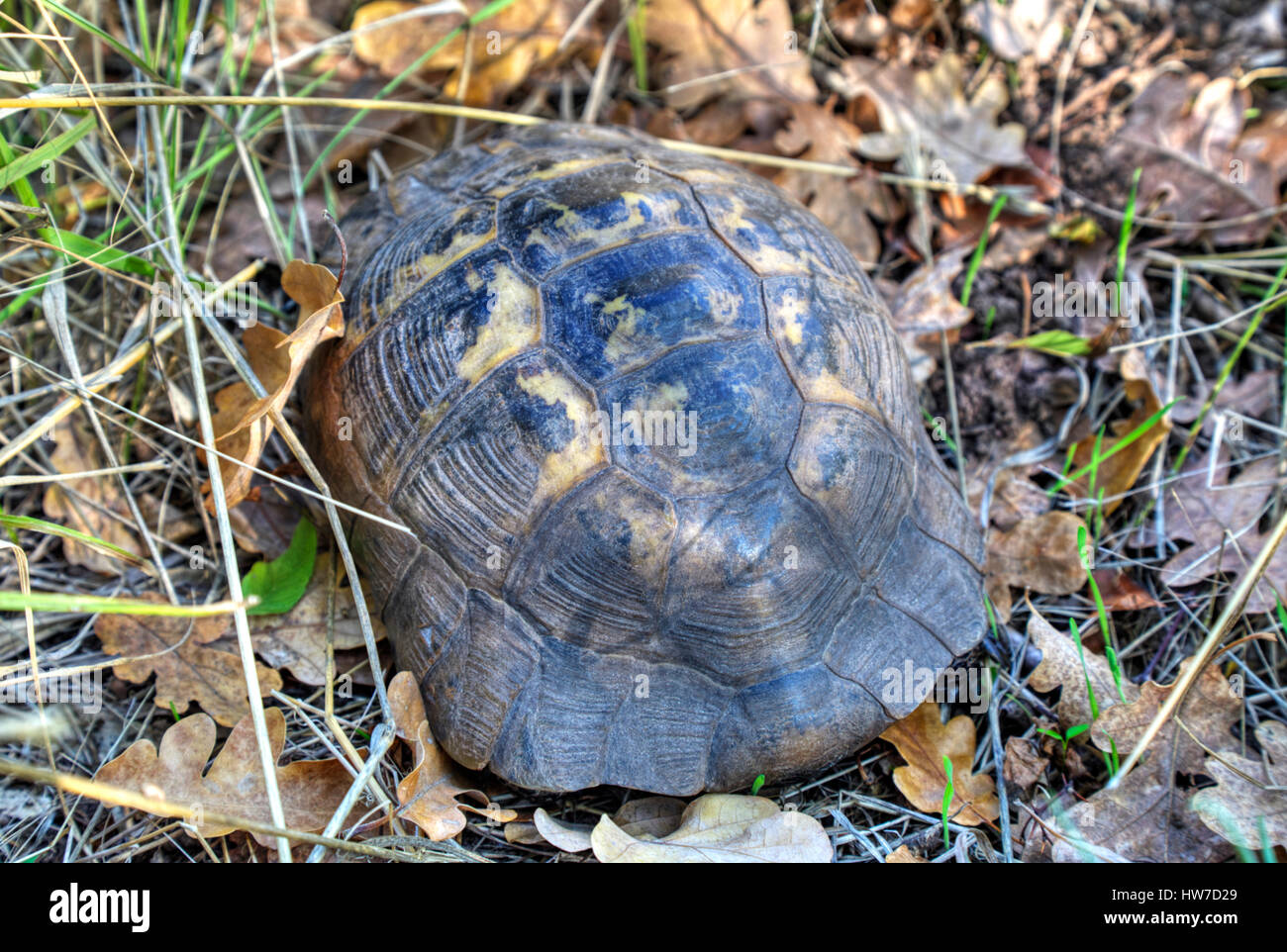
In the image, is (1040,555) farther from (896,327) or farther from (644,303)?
(644,303)

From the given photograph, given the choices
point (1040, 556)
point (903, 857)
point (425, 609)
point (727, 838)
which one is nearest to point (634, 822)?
point (727, 838)

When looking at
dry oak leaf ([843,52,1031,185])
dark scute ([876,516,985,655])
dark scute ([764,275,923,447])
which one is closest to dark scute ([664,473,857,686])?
dark scute ([876,516,985,655])

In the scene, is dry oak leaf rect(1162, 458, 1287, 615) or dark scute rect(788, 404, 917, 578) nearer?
dark scute rect(788, 404, 917, 578)

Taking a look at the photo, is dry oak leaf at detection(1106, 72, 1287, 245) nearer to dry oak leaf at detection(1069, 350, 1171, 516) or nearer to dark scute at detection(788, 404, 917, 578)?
dry oak leaf at detection(1069, 350, 1171, 516)

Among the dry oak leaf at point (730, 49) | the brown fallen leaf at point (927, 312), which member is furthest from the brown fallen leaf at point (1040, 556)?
the dry oak leaf at point (730, 49)

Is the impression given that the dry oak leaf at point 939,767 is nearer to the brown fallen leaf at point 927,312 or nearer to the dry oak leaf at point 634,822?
the dry oak leaf at point 634,822
